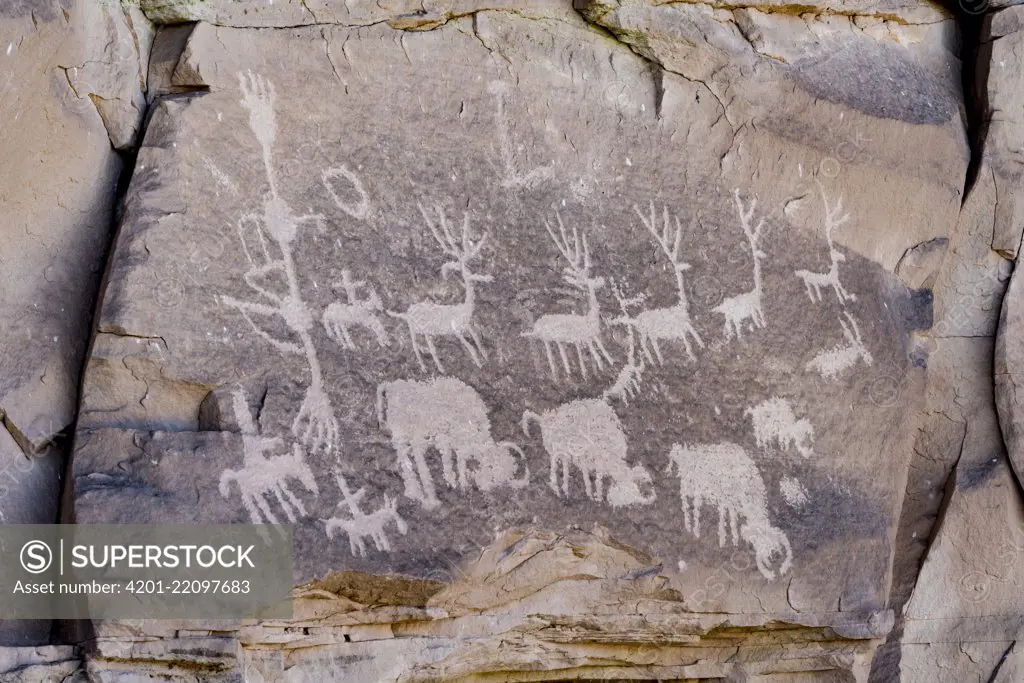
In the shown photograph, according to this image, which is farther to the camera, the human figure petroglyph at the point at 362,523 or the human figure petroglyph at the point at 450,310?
the human figure petroglyph at the point at 450,310

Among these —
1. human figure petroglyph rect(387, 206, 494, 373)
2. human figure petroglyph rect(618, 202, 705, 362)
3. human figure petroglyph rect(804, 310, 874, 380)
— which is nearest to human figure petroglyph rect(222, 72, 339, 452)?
human figure petroglyph rect(387, 206, 494, 373)

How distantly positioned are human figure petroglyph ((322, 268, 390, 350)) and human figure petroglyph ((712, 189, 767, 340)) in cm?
109

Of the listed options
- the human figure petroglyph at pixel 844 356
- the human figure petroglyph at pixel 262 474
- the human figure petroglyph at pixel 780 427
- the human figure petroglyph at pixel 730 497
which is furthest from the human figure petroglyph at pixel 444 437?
the human figure petroglyph at pixel 844 356

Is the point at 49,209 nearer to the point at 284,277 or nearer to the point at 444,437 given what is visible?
the point at 284,277

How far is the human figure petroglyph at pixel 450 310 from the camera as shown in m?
3.29

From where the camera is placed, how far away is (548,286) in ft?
11.3

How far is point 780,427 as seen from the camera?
3539 mm

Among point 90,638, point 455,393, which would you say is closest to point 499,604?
point 455,393

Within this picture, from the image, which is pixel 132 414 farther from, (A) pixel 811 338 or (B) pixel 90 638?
(A) pixel 811 338

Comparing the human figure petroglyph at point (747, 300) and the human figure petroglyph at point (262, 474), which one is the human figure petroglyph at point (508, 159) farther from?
the human figure petroglyph at point (262, 474)

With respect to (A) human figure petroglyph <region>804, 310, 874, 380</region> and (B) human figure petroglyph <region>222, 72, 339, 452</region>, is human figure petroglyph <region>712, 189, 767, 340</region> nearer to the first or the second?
(A) human figure petroglyph <region>804, 310, 874, 380</region>

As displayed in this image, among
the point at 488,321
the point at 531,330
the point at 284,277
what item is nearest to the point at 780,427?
the point at 531,330

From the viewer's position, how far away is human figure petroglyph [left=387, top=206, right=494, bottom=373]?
3.29 m

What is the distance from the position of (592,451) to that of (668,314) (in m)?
0.53
